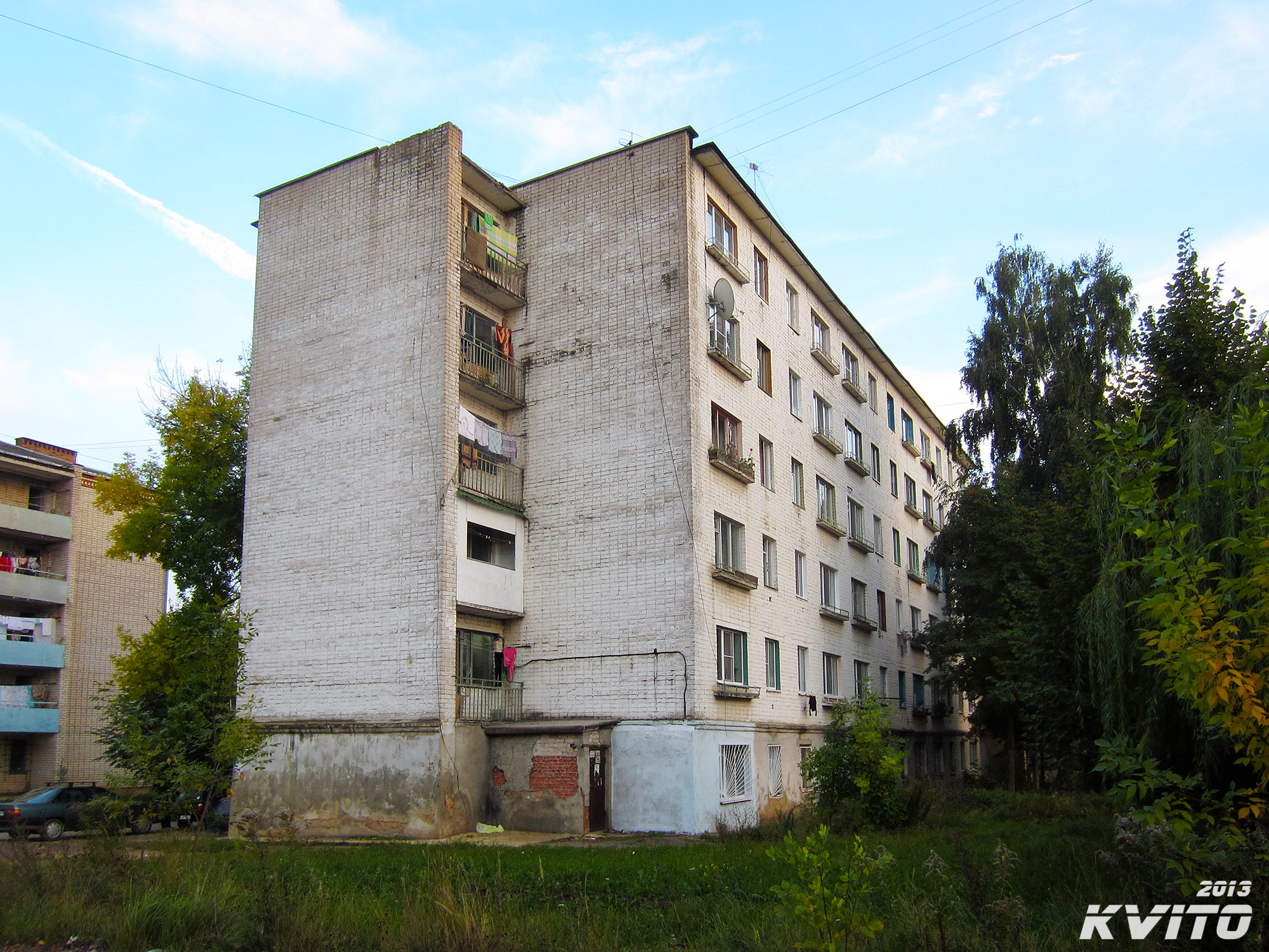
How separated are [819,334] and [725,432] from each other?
9.86m

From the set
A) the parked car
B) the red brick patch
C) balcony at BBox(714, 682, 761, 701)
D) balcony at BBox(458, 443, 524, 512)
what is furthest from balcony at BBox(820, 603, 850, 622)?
the parked car

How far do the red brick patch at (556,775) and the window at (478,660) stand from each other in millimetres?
2370

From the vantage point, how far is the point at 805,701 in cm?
2812

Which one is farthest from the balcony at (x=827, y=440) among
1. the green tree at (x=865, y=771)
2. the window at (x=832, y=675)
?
the green tree at (x=865, y=771)

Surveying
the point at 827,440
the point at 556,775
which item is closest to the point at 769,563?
the point at 827,440

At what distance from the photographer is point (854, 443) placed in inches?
1443

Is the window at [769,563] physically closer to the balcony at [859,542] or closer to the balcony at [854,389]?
the balcony at [859,542]

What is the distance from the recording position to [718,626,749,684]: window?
23172 millimetres

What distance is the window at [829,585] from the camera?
3161 centimetres

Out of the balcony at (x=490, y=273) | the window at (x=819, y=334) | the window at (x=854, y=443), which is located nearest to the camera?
the balcony at (x=490, y=273)

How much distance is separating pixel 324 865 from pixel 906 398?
35946 mm

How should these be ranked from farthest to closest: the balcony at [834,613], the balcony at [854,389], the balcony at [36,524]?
the balcony at [36,524], the balcony at [854,389], the balcony at [834,613]

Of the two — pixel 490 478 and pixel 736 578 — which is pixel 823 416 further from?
pixel 490 478

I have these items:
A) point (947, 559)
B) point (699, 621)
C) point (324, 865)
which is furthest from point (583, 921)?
point (947, 559)
